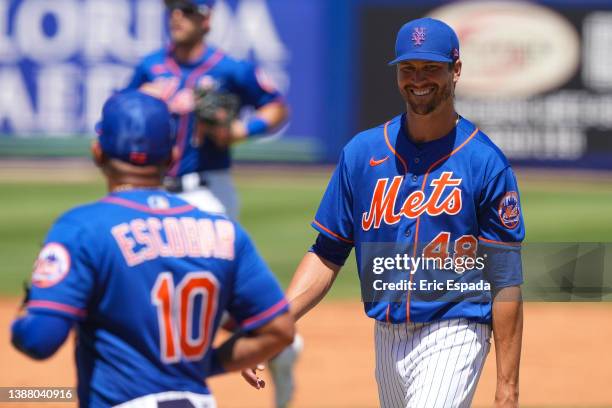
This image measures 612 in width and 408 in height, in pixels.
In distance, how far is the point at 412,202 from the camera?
4.51m

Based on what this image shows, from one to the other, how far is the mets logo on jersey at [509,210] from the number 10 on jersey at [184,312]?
1.48m

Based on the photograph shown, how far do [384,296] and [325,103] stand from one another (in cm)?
1527

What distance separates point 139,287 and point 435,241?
161cm

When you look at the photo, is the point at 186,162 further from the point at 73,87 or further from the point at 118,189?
the point at 73,87

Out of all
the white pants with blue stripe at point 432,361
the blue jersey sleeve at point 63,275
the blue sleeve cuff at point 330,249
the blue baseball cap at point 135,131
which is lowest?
the white pants with blue stripe at point 432,361

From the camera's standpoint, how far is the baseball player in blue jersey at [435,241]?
14.4ft

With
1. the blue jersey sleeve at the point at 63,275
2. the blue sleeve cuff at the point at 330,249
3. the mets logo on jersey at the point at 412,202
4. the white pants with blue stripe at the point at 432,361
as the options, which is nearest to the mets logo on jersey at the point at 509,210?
the mets logo on jersey at the point at 412,202

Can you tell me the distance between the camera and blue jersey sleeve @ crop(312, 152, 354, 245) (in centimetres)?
466

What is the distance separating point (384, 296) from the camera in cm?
454

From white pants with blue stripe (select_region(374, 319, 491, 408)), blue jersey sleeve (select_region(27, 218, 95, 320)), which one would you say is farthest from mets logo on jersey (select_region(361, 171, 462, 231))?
blue jersey sleeve (select_region(27, 218, 95, 320))

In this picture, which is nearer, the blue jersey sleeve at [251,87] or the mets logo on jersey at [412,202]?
the mets logo on jersey at [412,202]

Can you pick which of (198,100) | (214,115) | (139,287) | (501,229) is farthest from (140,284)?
(198,100)

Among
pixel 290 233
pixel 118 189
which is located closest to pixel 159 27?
pixel 290 233

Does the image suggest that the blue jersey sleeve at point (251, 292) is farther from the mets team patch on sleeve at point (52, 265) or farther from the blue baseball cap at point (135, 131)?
the mets team patch on sleeve at point (52, 265)
